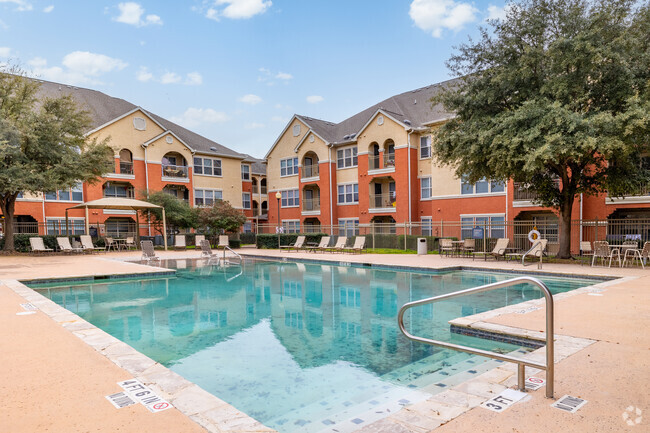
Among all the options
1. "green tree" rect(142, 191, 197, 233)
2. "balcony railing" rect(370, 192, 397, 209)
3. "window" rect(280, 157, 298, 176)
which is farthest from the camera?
"window" rect(280, 157, 298, 176)

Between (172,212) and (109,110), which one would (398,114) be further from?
(109,110)

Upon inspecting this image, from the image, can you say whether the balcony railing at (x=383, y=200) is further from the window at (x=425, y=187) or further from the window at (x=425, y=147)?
the window at (x=425, y=147)

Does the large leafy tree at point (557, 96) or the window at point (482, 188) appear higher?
the large leafy tree at point (557, 96)

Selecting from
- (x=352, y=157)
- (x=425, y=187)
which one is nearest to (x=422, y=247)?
(x=425, y=187)

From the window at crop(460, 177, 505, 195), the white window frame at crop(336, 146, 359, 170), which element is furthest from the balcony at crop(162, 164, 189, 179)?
the window at crop(460, 177, 505, 195)

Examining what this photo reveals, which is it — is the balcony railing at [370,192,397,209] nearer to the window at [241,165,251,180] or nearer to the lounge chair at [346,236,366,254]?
the lounge chair at [346,236,366,254]

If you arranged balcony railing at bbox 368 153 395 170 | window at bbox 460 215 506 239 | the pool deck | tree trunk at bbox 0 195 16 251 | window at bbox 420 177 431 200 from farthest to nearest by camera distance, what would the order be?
balcony railing at bbox 368 153 395 170, window at bbox 420 177 431 200, window at bbox 460 215 506 239, tree trunk at bbox 0 195 16 251, the pool deck

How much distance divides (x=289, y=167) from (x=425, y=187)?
1329 centimetres

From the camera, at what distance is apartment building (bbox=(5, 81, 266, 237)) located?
1093 inches

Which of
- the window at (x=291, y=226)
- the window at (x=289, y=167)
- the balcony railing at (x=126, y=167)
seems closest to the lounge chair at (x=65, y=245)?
the balcony railing at (x=126, y=167)

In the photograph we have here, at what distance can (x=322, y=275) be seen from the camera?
46.2ft

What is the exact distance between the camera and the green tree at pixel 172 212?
26922mm

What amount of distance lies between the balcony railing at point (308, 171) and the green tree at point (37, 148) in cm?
1615

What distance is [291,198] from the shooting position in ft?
119
